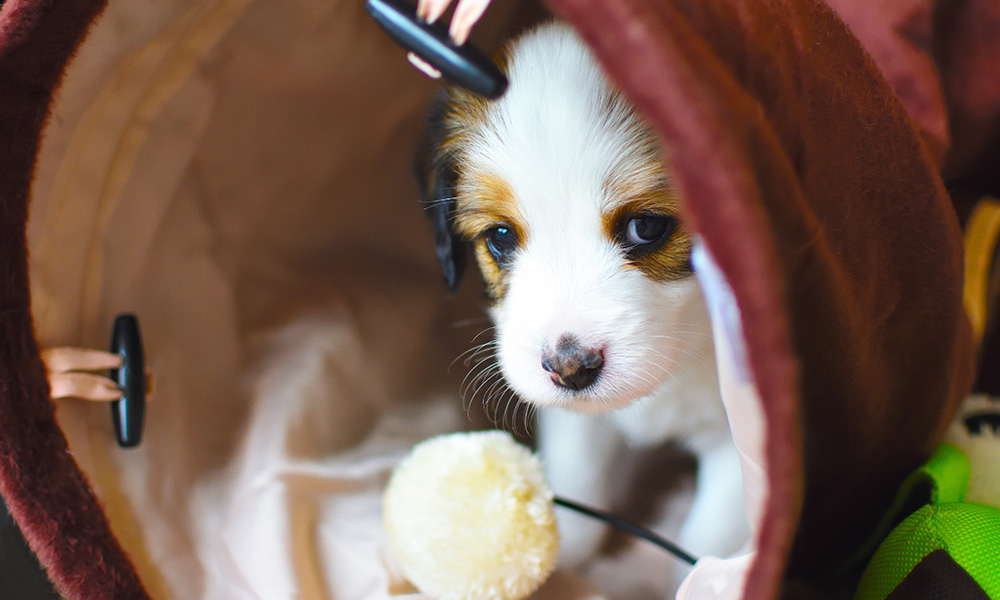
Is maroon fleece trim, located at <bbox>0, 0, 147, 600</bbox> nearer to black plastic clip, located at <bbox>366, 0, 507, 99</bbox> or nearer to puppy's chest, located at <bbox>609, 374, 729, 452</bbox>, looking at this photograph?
black plastic clip, located at <bbox>366, 0, 507, 99</bbox>

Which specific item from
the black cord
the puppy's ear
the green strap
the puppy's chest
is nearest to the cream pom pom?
the black cord

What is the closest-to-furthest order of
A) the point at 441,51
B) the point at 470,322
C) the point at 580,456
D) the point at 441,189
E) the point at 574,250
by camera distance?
the point at 441,51 → the point at 574,250 → the point at 441,189 → the point at 580,456 → the point at 470,322

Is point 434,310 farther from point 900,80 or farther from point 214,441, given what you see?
point 900,80

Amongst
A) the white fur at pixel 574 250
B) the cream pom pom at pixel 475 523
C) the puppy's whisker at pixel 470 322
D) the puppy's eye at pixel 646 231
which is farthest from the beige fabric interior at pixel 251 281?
the puppy's eye at pixel 646 231

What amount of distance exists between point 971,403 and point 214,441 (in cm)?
123

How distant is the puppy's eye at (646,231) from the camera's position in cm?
87

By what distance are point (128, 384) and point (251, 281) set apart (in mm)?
317

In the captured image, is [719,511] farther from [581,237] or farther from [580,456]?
[581,237]

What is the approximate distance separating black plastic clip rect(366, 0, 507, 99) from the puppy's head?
20 cm

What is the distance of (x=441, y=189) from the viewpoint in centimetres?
108

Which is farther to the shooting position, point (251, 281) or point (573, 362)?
point (251, 281)

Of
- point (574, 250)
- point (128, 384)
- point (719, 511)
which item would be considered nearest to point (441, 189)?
point (574, 250)

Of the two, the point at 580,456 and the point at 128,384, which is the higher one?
the point at 128,384

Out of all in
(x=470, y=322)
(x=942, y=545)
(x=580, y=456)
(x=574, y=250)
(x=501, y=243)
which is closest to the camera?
(x=942, y=545)
